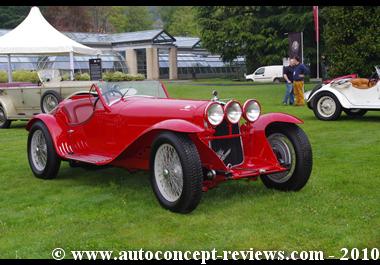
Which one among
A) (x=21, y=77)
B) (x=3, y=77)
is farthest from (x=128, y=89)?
(x=21, y=77)

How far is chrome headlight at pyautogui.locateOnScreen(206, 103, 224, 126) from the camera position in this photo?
558 centimetres

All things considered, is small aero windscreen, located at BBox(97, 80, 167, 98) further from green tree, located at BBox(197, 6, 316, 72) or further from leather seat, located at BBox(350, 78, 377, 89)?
green tree, located at BBox(197, 6, 316, 72)

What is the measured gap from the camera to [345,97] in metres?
12.9

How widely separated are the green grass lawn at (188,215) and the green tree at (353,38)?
400 inches

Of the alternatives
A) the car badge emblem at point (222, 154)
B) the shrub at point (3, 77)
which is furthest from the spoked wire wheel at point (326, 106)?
the shrub at point (3, 77)

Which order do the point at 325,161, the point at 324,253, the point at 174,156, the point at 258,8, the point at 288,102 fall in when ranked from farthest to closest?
the point at 258,8, the point at 288,102, the point at 325,161, the point at 174,156, the point at 324,253

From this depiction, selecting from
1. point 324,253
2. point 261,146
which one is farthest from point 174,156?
point 324,253

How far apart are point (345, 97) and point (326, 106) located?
53 centimetres

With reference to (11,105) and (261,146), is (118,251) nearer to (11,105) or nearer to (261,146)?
(261,146)

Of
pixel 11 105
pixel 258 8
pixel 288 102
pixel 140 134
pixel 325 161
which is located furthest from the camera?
pixel 258 8

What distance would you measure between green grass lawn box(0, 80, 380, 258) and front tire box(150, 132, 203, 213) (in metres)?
0.14

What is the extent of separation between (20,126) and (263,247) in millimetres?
11247

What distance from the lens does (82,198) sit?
20.1 ft

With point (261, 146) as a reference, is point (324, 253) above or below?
below
